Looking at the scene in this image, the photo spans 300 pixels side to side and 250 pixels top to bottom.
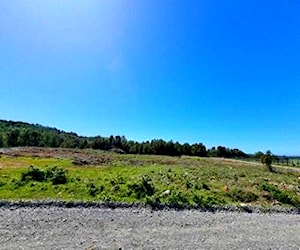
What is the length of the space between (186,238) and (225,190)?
8495mm

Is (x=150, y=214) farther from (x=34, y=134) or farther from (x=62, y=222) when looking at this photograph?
(x=34, y=134)

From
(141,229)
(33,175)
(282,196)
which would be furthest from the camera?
(33,175)

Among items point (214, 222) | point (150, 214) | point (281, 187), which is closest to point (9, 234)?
point (150, 214)

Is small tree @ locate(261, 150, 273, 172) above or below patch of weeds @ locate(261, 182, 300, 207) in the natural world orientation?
above

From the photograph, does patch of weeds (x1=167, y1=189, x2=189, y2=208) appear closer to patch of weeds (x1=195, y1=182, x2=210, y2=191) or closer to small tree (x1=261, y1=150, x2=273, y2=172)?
patch of weeds (x1=195, y1=182, x2=210, y2=191)

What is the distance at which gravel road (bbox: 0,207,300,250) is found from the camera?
393 inches

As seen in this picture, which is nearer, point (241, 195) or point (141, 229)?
point (141, 229)

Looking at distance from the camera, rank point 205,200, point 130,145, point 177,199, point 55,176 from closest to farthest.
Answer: point 177,199, point 205,200, point 55,176, point 130,145

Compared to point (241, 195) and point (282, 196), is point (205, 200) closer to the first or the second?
point (241, 195)

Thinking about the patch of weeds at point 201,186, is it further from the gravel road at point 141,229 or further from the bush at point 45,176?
the bush at point 45,176

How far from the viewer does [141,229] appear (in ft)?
37.9

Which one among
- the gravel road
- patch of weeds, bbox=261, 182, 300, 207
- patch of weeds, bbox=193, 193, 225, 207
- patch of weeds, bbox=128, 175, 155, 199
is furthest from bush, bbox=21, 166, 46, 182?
patch of weeds, bbox=261, 182, 300, 207

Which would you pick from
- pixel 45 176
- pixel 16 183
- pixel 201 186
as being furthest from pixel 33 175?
pixel 201 186

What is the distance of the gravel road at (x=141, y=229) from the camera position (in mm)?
9977
